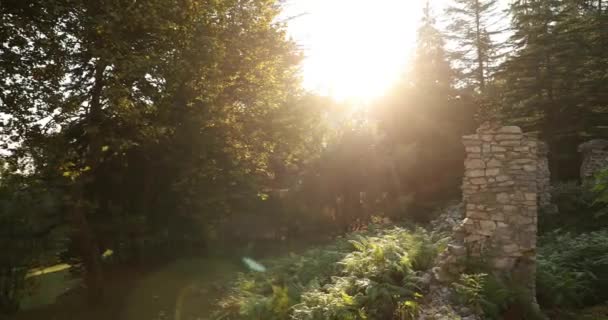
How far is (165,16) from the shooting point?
432 inches

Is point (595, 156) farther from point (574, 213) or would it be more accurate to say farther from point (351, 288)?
point (351, 288)

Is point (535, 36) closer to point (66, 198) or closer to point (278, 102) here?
point (278, 102)

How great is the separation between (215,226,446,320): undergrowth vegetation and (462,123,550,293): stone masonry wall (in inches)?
58.2

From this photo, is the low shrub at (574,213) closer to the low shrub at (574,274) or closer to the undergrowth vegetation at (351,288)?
the low shrub at (574,274)

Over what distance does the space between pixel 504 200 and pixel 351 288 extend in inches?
145

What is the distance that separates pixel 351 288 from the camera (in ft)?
27.3

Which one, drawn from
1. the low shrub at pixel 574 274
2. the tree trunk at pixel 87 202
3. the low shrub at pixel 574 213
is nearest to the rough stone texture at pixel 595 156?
the low shrub at pixel 574 213

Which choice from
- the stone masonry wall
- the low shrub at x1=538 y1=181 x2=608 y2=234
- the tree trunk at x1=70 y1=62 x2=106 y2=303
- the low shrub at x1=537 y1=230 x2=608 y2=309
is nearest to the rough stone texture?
the low shrub at x1=538 y1=181 x2=608 y2=234

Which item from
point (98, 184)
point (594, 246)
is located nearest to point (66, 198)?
point (98, 184)

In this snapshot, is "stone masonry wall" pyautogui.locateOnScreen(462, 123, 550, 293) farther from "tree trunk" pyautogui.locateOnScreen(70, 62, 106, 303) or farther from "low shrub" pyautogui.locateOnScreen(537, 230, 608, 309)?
"tree trunk" pyautogui.locateOnScreen(70, 62, 106, 303)

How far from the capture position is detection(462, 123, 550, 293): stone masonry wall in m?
7.57

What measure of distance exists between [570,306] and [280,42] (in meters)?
11.7

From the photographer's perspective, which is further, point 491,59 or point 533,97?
point 491,59

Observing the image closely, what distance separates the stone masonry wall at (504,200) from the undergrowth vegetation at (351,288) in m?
1.48
